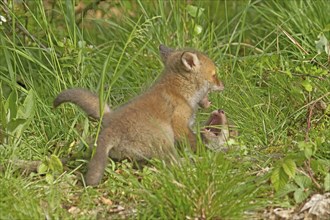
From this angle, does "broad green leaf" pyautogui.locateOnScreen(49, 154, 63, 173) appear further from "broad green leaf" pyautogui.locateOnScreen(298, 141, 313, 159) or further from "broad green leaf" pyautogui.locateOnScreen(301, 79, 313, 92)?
"broad green leaf" pyautogui.locateOnScreen(301, 79, 313, 92)

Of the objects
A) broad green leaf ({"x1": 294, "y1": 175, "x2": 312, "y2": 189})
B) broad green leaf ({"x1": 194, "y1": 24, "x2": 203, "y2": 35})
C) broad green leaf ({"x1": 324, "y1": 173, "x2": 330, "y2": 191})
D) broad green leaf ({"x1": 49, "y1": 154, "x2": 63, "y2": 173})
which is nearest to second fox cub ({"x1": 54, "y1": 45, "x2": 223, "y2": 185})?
broad green leaf ({"x1": 49, "y1": 154, "x2": 63, "y2": 173})

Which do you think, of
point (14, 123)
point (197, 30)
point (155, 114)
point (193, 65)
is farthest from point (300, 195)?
point (197, 30)

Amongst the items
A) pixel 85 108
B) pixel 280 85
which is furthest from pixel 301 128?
pixel 85 108

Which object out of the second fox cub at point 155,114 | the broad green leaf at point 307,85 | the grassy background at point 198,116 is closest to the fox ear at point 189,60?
the second fox cub at point 155,114

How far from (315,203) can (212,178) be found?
696 millimetres

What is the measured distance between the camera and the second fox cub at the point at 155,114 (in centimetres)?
610

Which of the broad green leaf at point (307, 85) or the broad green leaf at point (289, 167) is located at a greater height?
the broad green leaf at point (289, 167)

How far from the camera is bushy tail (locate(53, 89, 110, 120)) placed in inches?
246

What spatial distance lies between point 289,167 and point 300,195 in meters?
0.21

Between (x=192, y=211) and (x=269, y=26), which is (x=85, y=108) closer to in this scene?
(x=192, y=211)

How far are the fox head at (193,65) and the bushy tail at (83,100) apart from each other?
65 cm

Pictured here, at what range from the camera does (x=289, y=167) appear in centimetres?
568

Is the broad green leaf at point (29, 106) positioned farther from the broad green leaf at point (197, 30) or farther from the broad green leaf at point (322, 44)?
the broad green leaf at point (322, 44)

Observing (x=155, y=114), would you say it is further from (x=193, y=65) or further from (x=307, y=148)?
(x=307, y=148)
